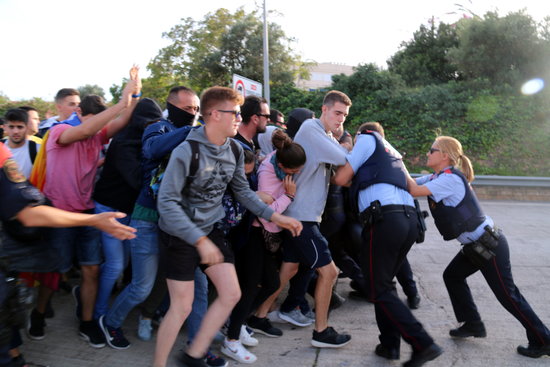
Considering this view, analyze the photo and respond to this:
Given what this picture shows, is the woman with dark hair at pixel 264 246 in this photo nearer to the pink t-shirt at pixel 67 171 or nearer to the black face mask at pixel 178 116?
the black face mask at pixel 178 116

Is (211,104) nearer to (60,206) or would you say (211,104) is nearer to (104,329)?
(60,206)

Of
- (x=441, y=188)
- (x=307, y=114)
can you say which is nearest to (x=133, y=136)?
(x=307, y=114)

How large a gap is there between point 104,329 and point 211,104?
1.98 metres

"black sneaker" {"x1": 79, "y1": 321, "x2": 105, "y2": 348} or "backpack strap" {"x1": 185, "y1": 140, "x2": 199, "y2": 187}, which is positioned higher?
"backpack strap" {"x1": 185, "y1": 140, "x2": 199, "y2": 187}

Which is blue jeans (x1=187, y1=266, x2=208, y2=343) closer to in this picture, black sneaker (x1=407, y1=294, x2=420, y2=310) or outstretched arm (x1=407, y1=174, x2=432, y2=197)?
outstretched arm (x1=407, y1=174, x2=432, y2=197)

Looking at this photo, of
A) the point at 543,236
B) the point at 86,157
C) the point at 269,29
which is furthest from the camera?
the point at 269,29

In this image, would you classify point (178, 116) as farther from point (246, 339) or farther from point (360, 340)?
point (360, 340)

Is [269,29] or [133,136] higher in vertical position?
[269,29]

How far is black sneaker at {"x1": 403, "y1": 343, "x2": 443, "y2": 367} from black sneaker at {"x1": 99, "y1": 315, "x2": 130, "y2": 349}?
2.12 metres

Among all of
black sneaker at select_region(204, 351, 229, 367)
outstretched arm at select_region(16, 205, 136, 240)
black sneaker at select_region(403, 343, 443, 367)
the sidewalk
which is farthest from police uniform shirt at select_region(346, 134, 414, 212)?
outstretched arm at select_region(16, 205, 136, 240)

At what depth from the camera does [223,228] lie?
327cm

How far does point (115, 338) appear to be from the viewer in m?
3.47

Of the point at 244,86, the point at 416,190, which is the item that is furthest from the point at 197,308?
the point at 244,86

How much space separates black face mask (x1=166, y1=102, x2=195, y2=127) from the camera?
3.42 metres
